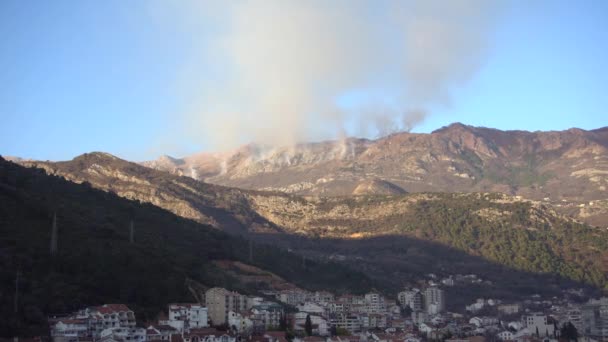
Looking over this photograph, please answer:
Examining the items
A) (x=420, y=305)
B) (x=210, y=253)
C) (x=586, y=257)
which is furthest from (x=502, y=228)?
(x=210, y=253)

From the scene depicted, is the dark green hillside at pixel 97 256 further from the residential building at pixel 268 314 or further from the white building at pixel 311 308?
the white building at pixel 311 308

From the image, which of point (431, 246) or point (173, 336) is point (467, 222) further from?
point (173, 336)

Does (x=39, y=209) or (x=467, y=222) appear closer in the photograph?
(x=39, y=209)

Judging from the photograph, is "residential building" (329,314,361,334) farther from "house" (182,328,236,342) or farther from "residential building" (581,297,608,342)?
"residential building" (581,297,608,342)


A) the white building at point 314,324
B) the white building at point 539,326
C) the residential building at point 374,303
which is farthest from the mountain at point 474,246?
the white building at point 314,324

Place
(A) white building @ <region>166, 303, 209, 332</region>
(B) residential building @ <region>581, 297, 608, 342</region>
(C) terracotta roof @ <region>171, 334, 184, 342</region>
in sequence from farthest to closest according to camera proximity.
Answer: (B) residential building @ <region>581, 297, 608, 342</region> → (A) white building @ <region>166, 303, 209, 332</region> → (C) terracotta roof @ <region>171, 334, 184, 342</region>

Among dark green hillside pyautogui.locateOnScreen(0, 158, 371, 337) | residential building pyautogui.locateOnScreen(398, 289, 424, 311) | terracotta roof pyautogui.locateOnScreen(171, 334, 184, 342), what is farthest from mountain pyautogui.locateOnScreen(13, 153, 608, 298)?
terracotta roof pyautogui.locateOnScreen(171, 334, 184, 342)
